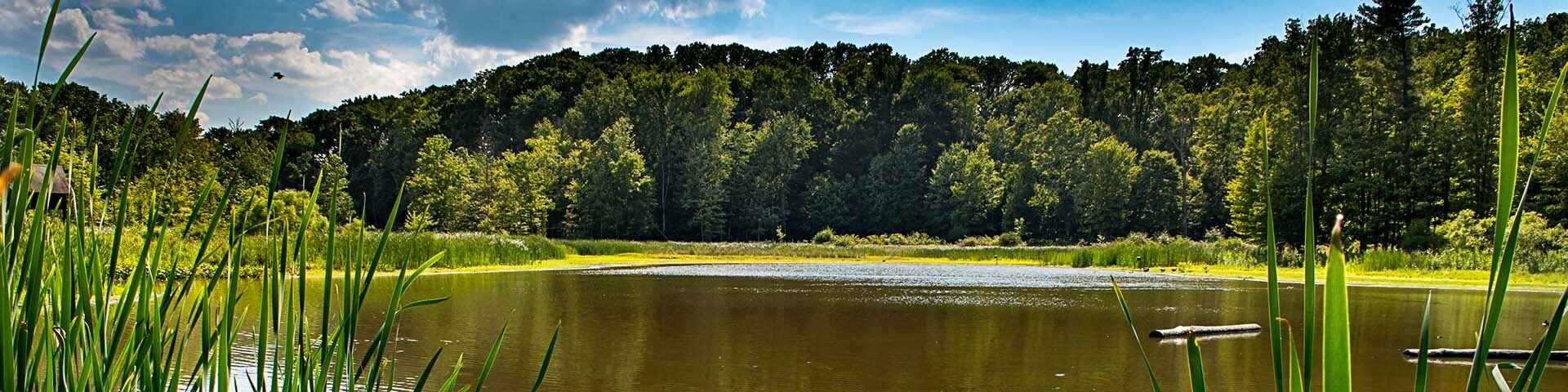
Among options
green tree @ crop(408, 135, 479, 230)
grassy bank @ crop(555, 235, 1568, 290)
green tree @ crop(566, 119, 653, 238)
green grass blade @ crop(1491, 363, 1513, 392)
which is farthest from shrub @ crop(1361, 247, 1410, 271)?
green tree @ crop(566, 119, 653, 238)

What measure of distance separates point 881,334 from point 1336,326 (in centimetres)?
856

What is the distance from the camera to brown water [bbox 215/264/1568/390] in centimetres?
661

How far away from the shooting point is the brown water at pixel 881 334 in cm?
661

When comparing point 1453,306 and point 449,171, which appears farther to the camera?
point 449,171

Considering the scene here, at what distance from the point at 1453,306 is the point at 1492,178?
18657 mm

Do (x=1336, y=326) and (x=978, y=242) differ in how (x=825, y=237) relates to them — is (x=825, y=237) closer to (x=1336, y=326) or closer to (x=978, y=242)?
(x=978, y=242)

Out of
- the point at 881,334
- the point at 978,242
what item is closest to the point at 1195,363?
the point at 881,334

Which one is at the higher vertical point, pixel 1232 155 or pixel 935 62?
pixel 935 62

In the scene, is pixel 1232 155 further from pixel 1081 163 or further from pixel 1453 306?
pixel 1453 306

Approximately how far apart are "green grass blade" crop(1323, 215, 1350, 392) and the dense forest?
29915 millimetres

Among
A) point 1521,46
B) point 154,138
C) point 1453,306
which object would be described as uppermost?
point 1521,46

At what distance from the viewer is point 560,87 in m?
72.9

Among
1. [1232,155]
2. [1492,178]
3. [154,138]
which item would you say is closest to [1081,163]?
[1232,155]

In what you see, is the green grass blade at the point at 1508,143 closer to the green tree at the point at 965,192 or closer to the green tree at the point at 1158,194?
the green tree at the point at 1158,194
